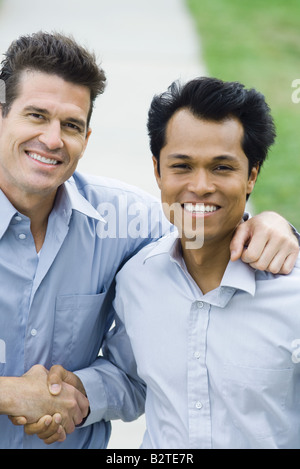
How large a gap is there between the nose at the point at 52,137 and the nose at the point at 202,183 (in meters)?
0.48

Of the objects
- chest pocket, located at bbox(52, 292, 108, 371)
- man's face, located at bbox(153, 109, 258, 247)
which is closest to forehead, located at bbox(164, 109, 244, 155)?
man's face, located at bbox(153, 109, 258, 247)

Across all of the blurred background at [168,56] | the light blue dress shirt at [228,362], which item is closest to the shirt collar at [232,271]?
the light blue dress shirt at [228,362]

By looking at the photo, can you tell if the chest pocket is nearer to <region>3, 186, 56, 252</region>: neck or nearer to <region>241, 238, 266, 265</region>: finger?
<region>3, 186, 56, 252</region>: neck

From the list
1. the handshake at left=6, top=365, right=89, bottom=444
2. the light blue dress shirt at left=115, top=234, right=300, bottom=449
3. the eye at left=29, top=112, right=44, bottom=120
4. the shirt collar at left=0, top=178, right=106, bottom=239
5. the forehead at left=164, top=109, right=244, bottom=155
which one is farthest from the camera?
the shirt collar at left=0, top=178, right=106, bottom=239

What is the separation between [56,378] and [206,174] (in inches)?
32.7

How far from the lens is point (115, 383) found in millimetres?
2793

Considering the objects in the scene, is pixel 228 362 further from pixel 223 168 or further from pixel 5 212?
pixel 5 212

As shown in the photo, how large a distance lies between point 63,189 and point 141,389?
77 cm

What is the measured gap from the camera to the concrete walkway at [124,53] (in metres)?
6.77

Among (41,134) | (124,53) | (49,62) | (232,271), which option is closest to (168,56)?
(124,53)

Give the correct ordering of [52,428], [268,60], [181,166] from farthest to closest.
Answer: [268,60], [52,428], [181,166]

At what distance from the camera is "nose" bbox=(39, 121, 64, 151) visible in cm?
260

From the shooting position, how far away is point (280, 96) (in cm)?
871

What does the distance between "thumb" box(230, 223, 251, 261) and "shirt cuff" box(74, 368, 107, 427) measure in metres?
0.70
